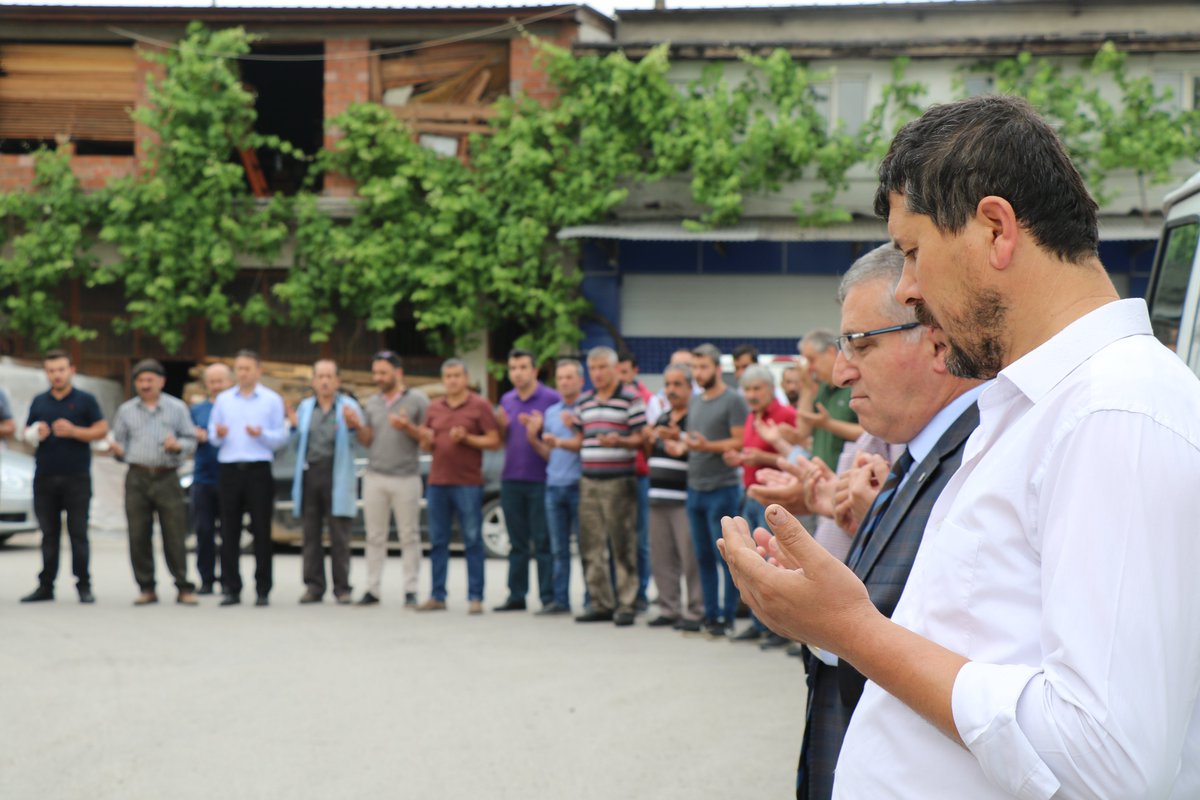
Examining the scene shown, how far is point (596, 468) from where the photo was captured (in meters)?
11.7

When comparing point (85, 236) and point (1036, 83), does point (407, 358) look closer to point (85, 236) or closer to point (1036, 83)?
point (85, 236)

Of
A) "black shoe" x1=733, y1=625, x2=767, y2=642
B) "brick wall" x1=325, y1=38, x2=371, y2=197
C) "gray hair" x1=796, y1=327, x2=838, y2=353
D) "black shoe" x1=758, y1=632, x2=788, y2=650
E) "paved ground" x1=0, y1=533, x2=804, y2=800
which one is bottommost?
"black shoe" x1=733, y1=625, x2=767, y2=642

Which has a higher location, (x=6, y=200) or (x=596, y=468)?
(x=6, y=200)

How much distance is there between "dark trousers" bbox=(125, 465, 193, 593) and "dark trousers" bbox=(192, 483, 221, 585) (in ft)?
0.99

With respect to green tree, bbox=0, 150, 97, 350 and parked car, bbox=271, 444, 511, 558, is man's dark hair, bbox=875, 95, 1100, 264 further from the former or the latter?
green tree, bbox=0, 150, 97, 350

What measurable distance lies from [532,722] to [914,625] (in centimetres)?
589

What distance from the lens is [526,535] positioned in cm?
1259

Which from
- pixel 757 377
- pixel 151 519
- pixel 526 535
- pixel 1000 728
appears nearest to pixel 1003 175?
pixel 1000 728

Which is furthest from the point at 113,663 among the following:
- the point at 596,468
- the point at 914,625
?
the point at 914,625

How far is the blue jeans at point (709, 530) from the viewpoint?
35.2 ft

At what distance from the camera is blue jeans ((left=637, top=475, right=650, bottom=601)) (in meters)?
12.0

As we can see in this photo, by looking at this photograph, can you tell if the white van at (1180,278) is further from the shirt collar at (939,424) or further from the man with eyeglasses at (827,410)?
the shirt collar at (939,424)

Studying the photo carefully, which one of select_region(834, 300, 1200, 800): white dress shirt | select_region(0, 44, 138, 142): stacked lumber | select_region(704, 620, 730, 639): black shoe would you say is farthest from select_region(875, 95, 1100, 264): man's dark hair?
select_region(0, 44, 138, 142): stacked lumber

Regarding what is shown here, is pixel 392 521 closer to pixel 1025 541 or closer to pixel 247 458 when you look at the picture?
pixel 247 458
